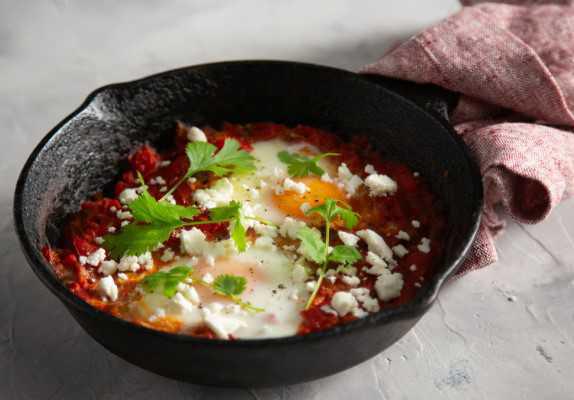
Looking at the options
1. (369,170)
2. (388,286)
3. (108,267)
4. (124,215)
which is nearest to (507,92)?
(369,170)

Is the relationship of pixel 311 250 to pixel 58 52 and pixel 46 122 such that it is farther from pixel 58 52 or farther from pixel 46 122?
pixel 58 52

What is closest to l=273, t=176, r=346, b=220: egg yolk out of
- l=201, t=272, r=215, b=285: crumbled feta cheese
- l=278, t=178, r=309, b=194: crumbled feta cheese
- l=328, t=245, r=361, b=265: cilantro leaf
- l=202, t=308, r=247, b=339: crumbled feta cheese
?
l=278, t=178, r=309, b=194: crumbled feta cheese

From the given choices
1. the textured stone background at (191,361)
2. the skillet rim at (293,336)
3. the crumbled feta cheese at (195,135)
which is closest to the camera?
the skillet rim at (293,336)

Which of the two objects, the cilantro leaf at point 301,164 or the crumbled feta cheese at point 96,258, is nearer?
the crumbled feta cheese at point 96,258

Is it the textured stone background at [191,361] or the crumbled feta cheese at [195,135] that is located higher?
the crumbled feta cheese at [195,135]

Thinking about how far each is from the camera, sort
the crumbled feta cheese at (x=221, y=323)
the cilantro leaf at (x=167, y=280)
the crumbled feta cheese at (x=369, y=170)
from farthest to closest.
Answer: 1. the crumbled feta cheese at (x=369, y=170)
2. the cilantro leaf at (x=167, y=280)
3. the crumbled feta cheese at (x=221, y=323)

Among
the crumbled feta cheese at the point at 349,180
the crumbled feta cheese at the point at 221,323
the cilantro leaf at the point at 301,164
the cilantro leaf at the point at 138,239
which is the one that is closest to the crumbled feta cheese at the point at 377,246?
the crumbled feta cheese at the point at 349,180

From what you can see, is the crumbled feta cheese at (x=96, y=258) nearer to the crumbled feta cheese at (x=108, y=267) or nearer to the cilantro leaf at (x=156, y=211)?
the crumbled feta cheese at (x=108, y=267)
